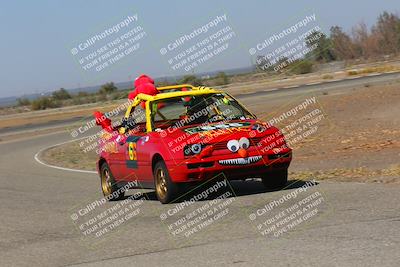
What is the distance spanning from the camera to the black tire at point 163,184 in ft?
31.9

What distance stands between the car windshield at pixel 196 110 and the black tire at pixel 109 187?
1397mm

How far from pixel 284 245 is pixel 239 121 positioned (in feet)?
13.6

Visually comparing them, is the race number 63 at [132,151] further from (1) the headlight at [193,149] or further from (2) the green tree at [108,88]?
(2) the green tree at [108,88]

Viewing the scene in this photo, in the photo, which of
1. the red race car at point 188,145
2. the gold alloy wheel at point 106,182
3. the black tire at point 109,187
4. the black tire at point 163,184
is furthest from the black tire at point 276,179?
the gold alloy wheel at point 106,182

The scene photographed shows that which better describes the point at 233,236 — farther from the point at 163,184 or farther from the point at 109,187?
the point at 109,187

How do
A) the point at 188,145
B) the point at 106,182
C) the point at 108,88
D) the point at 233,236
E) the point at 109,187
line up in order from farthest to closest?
1. the point at 108,88
2. the point at 106,182
3. the point at 109,187
4. the point at 188,145
5. the point at 233,236

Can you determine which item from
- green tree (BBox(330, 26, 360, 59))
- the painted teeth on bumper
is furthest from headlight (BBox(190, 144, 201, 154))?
green tree (BBox(330, 26, 360, 59))

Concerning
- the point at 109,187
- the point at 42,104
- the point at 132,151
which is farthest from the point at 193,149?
the point at 42,104

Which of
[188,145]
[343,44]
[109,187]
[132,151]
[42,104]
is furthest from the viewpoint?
[343,44]

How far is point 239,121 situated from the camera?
414 inches

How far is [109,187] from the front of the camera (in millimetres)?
11938

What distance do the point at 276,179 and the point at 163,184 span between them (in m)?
1.69

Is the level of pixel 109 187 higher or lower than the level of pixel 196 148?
lower

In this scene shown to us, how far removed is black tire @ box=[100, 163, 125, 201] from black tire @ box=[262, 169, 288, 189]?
104 inches
